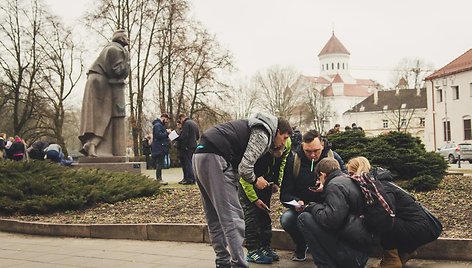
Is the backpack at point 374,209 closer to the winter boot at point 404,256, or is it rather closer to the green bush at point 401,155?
the winter boot at point 404,256

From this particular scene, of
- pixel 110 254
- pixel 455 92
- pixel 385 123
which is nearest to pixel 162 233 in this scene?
pixel 110 254

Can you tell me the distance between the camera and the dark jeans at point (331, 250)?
570cm

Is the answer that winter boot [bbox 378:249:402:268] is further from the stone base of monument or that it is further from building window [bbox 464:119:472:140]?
building window [bbox 464:119:472:140]

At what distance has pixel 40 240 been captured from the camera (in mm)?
9078

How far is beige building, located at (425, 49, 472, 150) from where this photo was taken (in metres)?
59.8

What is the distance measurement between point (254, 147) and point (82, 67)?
133 feet

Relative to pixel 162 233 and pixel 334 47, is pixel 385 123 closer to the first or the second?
pixel 334 47

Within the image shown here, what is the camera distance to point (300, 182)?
6918 mm

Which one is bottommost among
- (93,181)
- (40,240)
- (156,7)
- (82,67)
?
(40,240)

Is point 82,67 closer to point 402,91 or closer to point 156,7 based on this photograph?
point 156,7

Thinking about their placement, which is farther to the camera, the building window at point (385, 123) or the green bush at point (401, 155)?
the building window at point (385, 123)

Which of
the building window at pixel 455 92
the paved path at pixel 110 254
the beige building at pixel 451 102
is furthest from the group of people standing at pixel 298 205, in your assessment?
the building window at pixel 455 92

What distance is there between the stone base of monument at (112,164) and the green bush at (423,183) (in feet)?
22.4

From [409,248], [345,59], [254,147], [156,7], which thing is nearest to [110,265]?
[254,147]
